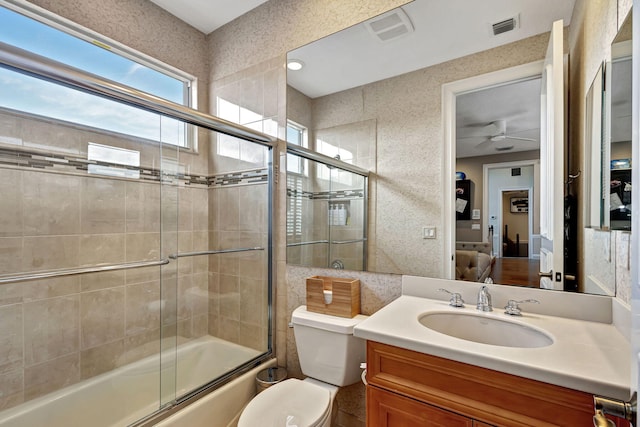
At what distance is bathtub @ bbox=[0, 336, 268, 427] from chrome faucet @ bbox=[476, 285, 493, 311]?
4.33ft

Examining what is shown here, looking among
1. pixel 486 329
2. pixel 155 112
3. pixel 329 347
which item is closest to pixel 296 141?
pixel 155 112

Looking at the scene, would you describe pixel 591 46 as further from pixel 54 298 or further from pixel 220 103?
pixel 54 298

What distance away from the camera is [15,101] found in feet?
4.79

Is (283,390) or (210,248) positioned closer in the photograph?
(283,390)

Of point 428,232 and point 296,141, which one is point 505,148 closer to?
point 428,232

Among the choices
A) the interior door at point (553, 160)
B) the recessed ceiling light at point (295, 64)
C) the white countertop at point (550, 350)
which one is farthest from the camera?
the recessed ceiling light at point (295, 64)

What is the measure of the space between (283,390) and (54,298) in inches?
52.3

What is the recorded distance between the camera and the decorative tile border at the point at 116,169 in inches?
59.0

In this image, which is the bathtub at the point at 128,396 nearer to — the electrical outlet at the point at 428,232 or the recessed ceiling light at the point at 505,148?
the electrical outlet at the point at 428,232

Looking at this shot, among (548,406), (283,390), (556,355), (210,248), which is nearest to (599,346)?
(556,355)

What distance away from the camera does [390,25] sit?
155 centimetres

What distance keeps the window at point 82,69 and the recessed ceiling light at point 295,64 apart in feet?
2.54

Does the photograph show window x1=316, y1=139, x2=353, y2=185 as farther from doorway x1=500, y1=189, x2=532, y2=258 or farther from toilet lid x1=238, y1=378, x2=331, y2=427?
toilet lid x1=238, y1=378, x2=331, y2=427

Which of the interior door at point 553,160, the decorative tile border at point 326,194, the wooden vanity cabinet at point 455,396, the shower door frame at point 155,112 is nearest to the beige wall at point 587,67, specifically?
the interior door at point 553,160
